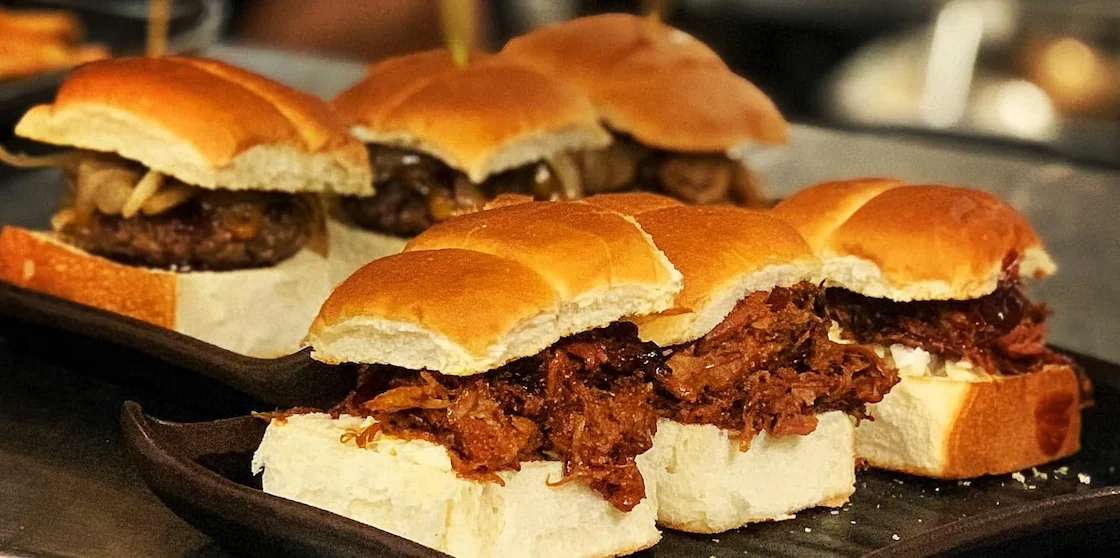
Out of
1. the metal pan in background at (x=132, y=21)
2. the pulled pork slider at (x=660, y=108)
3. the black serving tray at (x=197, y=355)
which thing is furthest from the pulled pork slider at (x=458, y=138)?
the metal pan in background at (x=132, y=21)

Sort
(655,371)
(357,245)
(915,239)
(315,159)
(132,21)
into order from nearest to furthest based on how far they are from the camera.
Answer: (655,371) → (915,239) → (315,159) → (357,245) → (132,21)

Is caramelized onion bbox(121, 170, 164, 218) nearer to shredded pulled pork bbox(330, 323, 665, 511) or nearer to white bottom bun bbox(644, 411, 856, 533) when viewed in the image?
shredded pulled pork bbox(330, 323, 665, 511)

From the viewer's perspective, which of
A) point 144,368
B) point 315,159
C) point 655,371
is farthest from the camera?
point 315,159

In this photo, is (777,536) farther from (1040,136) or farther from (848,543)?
(1040,136)

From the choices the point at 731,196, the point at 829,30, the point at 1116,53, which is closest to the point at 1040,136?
the point at 1116,53

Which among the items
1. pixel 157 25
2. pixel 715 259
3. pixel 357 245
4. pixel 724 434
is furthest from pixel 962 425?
pixel 157 25

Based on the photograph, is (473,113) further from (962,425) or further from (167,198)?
(962,425)

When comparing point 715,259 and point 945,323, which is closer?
point 715,259

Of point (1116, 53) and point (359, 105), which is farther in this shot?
point (1116, 53)
